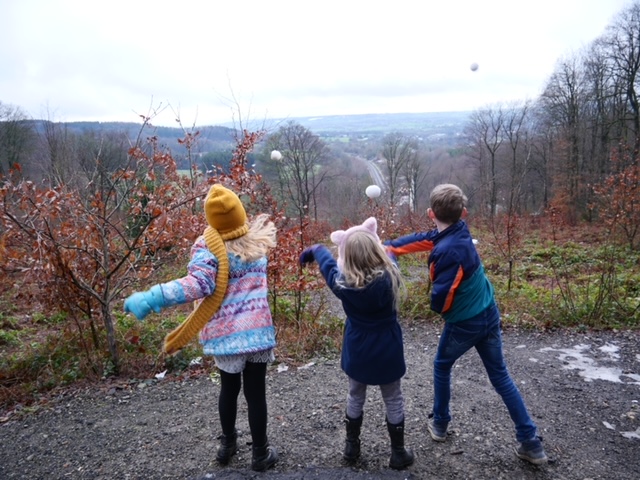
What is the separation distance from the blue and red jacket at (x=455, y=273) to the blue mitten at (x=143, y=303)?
4.37ft

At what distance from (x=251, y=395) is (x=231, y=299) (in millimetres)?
609

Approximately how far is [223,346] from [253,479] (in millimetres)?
833

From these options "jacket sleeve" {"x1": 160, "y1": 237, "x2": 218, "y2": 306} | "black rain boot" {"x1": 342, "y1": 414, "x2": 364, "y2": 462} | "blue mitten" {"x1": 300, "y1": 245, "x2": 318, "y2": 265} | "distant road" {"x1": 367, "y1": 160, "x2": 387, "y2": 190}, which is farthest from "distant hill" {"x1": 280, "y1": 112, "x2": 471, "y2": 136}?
"jacket sleeve" {"x1": 160, "y1": 237, "x2": 218, "y2": 306}

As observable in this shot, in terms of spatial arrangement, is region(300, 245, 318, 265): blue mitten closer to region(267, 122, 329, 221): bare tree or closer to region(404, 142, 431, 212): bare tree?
region(267, 122, 329, 221): bare tree

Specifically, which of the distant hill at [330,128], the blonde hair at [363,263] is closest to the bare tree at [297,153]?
the distant hill at [330,128]

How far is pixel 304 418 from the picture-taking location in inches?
135

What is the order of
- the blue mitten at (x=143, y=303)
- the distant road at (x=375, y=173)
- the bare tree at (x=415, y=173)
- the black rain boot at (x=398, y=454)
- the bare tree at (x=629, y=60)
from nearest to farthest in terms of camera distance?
the blue mitten at (x=143, y=303) → the black rain boot at (x=398, y=454) → the bare tree at (x=629, y=60) → the bare tree at (x=415, y=173) → the distant road at (x=375, y=173)

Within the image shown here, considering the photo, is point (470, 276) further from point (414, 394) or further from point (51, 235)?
point (51, 235)

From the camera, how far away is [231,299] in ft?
7.99

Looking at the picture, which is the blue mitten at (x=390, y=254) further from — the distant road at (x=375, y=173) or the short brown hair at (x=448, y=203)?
the distant road at (x=375, y=173)

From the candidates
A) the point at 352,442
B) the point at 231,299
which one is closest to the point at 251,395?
the point at 231,299

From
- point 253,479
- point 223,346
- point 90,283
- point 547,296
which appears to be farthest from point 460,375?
point 90,283

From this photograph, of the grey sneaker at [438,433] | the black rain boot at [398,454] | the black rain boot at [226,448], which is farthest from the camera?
the grey sneaker at [438,433]

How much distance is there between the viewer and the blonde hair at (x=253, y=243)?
7.97ft
